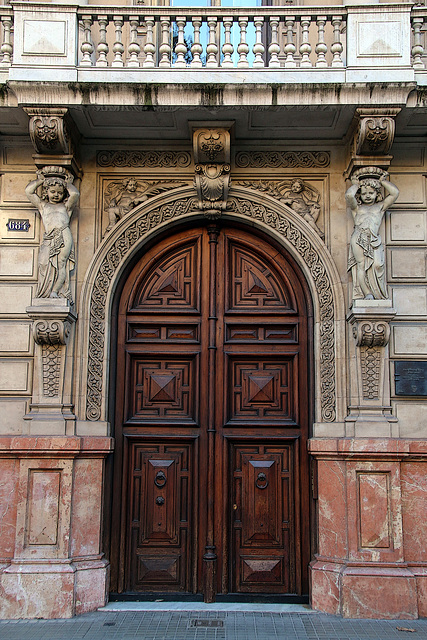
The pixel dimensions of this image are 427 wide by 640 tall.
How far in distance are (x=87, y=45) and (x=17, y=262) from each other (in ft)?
9.11

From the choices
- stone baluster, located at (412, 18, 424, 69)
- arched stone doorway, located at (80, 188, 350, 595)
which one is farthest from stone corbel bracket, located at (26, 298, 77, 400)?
stone baluster, located at (412, 18, 424, 69)

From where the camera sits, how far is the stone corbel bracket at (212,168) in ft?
25.1

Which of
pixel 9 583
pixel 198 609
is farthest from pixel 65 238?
pixel 198 609

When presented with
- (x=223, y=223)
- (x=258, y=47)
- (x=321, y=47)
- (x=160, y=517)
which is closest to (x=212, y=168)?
(x=223, y=223)

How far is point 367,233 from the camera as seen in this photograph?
7.50 metres

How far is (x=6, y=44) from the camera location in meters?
7.54

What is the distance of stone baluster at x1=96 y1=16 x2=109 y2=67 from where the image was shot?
7.45 metres

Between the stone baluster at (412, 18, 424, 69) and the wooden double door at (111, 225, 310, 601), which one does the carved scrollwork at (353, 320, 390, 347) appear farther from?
the stone baluster at (412, 18, 424, 69)

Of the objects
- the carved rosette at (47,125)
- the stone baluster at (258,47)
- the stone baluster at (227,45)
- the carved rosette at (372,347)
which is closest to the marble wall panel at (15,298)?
the carved rosette at (47,125)

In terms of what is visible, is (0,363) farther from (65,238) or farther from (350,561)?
(350,561)

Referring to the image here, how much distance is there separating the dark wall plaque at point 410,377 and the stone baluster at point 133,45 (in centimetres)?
484

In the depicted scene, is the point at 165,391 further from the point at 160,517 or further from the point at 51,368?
the point at 160,517

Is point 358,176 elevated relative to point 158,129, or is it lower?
lower

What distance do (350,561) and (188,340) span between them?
326 centimetres
